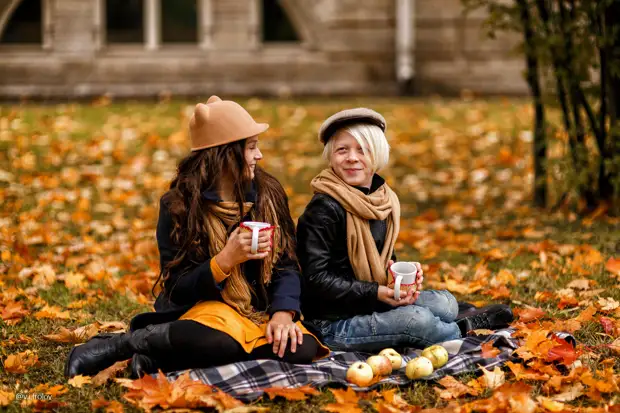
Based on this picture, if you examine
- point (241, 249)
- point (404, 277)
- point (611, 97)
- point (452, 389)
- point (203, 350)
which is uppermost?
point (611, 97)

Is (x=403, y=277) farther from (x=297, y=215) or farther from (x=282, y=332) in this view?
(x=297, y=215)

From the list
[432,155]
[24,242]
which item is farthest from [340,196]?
[432,155]

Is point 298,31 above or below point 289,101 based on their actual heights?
above

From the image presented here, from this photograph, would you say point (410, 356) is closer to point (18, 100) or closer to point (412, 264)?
point (412, 264)

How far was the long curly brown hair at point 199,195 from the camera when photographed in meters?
3.91

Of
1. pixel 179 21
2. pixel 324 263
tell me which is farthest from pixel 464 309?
pixel 179 21

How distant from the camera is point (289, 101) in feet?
47.9

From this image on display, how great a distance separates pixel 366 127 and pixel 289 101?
10.6 m

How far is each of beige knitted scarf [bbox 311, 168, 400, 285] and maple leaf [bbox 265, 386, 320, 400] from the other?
27.5 inches

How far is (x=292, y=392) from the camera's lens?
11.8 feet

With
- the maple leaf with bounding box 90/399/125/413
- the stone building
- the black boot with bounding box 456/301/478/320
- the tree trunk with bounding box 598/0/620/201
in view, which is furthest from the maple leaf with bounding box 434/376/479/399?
the stone building

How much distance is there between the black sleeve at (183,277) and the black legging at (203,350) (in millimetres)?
126

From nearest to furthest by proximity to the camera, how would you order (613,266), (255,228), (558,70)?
(255,228), (613,266), (558,70)

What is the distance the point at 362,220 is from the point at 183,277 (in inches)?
32.4
